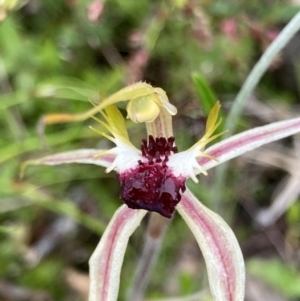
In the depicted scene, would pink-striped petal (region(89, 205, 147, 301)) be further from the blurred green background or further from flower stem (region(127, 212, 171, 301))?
the blurred green background

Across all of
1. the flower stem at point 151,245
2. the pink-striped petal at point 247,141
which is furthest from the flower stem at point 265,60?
the flower stem at point 151,245

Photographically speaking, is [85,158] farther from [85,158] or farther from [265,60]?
[265,60]

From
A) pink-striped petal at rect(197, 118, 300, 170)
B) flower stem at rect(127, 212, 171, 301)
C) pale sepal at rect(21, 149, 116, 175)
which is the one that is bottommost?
flower stem at rect(127, 212, 171, 301)

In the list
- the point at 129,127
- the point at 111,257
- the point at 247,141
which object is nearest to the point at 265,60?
the point at 247,141

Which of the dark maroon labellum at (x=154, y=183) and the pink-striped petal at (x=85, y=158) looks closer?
the dark maroon labellum at (x=154, y=183)

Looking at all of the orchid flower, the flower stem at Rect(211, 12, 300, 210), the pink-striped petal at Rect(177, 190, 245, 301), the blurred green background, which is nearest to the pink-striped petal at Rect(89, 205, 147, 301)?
the orchid flower

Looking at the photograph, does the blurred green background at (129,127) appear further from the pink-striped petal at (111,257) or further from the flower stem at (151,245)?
the pink-striped petal at (111,257)
